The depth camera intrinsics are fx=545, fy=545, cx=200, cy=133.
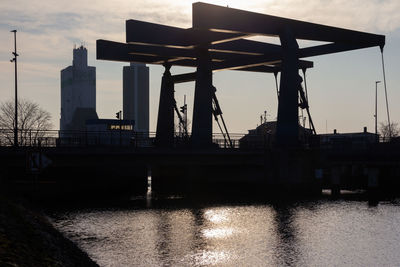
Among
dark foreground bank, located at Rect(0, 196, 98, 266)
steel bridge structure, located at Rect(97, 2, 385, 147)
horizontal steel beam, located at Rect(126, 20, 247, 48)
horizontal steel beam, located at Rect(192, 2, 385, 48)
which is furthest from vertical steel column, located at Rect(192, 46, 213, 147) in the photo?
dark foreground bank, located at Rect(0, 196, 98, 266)

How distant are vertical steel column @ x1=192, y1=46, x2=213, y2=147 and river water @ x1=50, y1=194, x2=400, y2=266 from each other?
1007 centimetres

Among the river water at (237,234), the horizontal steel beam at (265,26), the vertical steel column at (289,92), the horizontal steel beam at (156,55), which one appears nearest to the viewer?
the river water at (237,234)

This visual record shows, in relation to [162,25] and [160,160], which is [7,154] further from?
[162,25]

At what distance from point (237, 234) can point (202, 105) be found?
23603mm

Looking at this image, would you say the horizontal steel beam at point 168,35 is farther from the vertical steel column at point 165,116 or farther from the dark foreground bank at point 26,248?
the dark foreground bank at point 26,248

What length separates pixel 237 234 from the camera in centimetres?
2858

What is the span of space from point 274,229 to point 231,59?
29870 millimetres

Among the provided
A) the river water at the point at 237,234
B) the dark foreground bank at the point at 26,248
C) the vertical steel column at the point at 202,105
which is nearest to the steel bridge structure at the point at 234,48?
the vertical steel column at the point at 202,105

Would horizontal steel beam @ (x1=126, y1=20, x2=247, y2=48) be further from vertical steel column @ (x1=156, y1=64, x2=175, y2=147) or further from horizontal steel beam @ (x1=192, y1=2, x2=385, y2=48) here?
vertical steel column @ (x1=156, y1=64, x2=175, y2=147)

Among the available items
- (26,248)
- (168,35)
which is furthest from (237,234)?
(168,35)

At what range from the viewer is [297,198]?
47.2 m

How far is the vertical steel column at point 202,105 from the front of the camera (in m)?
50.8

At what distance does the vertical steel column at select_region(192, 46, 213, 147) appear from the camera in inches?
1999

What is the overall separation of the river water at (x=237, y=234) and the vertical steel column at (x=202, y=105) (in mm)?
10071
